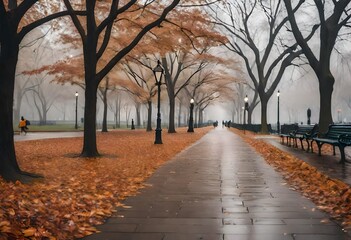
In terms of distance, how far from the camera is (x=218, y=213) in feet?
18.9

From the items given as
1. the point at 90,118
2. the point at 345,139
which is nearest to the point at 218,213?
the point at 345,139

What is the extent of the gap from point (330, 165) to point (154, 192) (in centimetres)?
546

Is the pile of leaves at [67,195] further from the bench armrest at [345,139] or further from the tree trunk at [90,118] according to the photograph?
the bench armrest at [345,139]

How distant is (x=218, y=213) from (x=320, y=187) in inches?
122

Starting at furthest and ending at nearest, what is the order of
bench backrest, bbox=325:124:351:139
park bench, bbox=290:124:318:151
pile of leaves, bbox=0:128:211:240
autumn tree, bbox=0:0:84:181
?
park bench, bbox=290:124:318:151 < bench backrest, bbox=325:124:351:139 < autumn tree, bbox=0:0:84:181 < pile of leaves, bbox=0:128:211:240

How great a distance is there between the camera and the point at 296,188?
7848mm

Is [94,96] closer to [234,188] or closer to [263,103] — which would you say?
[234,188]

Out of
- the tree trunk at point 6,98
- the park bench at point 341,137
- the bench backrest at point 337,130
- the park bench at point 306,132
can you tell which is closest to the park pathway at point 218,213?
the park bench at point 341,137

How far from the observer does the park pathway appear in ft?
15.4

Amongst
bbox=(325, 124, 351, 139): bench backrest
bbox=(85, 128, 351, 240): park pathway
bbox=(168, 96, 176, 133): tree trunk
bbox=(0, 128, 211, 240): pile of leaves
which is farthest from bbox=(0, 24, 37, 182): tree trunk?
bbox=(168, 96, 176, 133): tree trunk

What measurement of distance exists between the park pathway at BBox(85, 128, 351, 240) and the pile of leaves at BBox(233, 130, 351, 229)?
217 millimetres

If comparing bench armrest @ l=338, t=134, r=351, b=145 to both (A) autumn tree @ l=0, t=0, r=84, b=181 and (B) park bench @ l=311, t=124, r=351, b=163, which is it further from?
(A) autumn tree @ l=0, t=0, r=84, b=181

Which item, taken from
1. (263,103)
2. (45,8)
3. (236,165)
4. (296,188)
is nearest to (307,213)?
(296,188)

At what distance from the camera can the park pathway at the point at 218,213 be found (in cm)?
469
